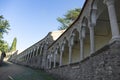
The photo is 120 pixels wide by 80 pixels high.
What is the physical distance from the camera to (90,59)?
28.9 feet

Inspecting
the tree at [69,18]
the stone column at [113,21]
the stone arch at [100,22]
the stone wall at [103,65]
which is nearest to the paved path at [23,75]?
the stone arch at [100,22]

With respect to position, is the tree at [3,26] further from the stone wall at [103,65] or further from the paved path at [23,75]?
the stone wall at [103,65]

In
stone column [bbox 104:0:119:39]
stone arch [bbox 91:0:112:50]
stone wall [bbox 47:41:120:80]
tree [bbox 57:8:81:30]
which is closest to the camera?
stone wall [bbox 47:41:120:80]

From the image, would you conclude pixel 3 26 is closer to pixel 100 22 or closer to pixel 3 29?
pixel 3 29

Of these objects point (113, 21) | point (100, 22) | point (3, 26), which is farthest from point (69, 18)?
point (113, 21)

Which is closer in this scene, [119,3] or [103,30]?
[119,3]

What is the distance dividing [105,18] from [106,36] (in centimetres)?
444

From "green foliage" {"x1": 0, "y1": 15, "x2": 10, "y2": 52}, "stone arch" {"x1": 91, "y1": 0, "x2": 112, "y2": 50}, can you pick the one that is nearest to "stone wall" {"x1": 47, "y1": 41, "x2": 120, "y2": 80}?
"stone arch" {"x1": 91, "y1": 0, "x2": 112, "y2": 50}

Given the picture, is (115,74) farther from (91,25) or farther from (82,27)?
(82,27)

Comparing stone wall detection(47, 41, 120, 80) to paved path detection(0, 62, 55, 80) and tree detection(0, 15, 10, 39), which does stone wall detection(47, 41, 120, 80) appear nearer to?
paved path detection(0, 62, 55, 80)

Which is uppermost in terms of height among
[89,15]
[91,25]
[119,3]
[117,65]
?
[119,3]

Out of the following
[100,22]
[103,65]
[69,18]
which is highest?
[69,18]

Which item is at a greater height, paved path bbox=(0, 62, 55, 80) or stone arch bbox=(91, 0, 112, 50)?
stone arch bbox=(91, 0, 112, 50)

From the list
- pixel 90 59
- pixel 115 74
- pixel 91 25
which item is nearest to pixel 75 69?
pixel 90 59
